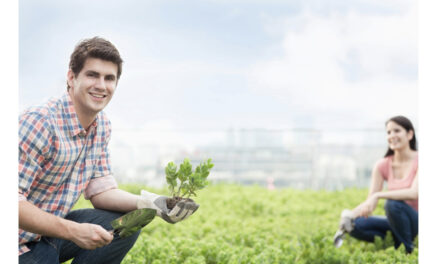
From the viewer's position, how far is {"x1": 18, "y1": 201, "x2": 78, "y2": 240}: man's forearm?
5.34 feet

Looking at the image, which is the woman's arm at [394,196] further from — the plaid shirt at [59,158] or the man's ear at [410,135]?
the plaid shirt at [59,158]

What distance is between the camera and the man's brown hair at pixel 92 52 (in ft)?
5.97

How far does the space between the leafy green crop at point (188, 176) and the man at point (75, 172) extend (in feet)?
0.26

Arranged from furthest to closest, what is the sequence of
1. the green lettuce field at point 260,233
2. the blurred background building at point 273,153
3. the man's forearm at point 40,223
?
the blurred background building at point 273,153
the green lettuce field at point 260,233
the man's forearm at point 40,223

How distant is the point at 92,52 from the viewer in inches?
71.5

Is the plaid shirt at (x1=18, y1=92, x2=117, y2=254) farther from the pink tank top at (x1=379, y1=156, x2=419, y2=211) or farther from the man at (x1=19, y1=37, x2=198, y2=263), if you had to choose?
the pink tank top at (x1=379, y1=156, x2=419, y2=211)

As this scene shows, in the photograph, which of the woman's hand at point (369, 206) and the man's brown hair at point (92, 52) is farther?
the woman's hand at point (369, 206)

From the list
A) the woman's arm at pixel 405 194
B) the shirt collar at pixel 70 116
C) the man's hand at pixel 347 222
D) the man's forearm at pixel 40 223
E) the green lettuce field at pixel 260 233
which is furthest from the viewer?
the man's hand at pixel 347 222

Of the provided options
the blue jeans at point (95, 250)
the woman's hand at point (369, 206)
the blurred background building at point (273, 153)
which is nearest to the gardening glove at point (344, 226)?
the woman's hand at point (369, 206)

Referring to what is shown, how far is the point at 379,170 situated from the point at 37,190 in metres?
2.51

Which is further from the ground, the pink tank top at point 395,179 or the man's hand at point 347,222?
the pink tank top at point 395,179

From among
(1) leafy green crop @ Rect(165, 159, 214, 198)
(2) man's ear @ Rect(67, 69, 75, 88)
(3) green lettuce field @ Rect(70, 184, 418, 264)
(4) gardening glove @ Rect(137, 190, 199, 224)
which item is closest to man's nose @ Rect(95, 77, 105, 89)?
(2) man's ear @ Rect(67, 69, 75, 88)

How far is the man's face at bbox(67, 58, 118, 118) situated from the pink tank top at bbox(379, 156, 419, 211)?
228 centimetres
